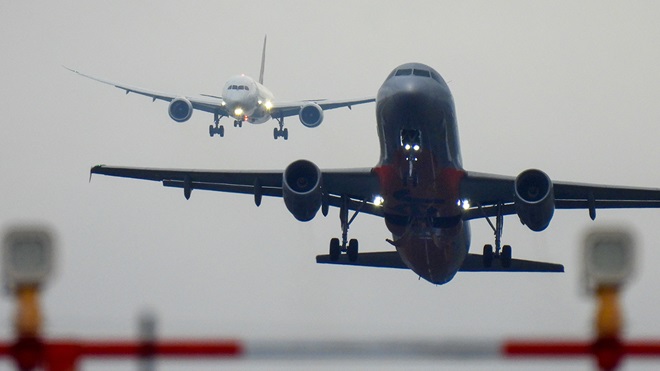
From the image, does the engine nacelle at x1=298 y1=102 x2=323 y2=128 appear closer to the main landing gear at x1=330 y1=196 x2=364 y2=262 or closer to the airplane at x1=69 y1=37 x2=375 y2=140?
the airplane at x1=69 y1=37 x2=375 y2=140

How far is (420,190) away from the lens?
31.5 metres

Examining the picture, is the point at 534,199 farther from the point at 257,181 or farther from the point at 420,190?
the point at 257,181

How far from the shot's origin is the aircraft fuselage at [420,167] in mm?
30578

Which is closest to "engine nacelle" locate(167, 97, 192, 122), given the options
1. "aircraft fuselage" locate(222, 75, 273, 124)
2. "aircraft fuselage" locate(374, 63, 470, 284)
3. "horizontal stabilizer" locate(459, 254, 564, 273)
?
"aircraft fuselage" locate(222, 75, 273, 124)

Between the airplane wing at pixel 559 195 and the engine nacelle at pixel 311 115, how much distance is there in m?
38.1

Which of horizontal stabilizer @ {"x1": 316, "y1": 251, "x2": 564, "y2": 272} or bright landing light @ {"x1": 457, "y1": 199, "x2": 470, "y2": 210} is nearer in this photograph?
bright landing light @ {"x1": 457, "y1": 199, "x2": 470, "y2": 210}

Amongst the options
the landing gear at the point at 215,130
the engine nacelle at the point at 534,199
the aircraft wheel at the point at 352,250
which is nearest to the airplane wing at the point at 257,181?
the aircraft wheel at the point at 352,250

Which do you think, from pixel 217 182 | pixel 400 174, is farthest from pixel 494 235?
pixel 217 182

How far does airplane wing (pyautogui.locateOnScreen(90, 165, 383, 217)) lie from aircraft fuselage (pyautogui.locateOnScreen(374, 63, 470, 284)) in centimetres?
145

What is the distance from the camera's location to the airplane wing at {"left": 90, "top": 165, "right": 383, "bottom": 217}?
33.7 m

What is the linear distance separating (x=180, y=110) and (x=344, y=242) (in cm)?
3951

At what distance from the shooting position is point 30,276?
641 cm

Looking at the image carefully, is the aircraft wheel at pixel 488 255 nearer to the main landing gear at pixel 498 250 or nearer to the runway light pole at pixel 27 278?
the main landing gear at pixel 498 250

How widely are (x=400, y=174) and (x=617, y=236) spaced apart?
973 inches
